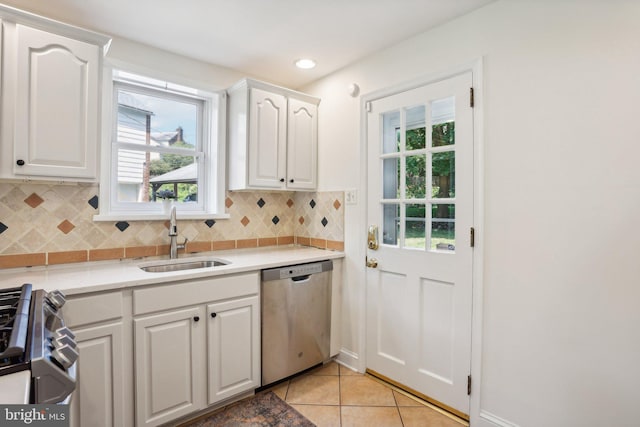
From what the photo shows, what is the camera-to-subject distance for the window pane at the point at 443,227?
1.96 m

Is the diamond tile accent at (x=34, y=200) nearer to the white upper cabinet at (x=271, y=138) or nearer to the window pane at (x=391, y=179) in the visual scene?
the white upper cabinet at (x=271, y=138)

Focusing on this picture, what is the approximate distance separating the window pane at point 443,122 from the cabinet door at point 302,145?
1088 millimetres

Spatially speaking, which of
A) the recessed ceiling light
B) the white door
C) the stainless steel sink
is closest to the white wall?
the white door

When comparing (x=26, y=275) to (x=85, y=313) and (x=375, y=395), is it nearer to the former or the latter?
(x=85, y=313)

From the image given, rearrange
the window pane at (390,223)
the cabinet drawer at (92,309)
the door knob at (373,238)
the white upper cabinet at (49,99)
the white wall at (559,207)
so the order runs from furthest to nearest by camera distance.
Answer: the door knob at (373,238), the window pane at (390,223), the white upper cabinet at (49,99), the cabinet drawer at (92,309), the white wall at (559,207)

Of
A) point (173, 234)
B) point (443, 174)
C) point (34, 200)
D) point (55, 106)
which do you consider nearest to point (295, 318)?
point (173, 234)

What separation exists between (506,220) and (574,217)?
0.96ft

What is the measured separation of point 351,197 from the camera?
2.56m

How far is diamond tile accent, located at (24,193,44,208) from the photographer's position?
1873 mm

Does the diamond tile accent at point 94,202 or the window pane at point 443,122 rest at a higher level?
the window pane at point 443,122

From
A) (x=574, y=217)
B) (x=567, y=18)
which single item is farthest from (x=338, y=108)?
(x=574, y=217)

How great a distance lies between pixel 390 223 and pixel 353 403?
120cm

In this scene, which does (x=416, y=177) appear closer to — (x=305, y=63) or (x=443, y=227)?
(x=443, y=227)

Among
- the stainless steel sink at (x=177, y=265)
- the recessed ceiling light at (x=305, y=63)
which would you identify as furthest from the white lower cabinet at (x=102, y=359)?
Result: the recessed ceiling light at (x=305, y=63)
